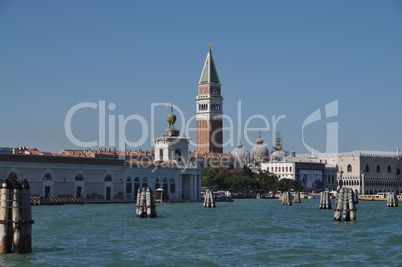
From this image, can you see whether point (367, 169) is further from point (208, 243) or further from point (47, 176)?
point (208, 243)

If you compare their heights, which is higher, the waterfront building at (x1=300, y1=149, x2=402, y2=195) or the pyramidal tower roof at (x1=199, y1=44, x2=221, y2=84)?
the pyramidal tower roof at (x1=199, y1=44, x2=221, y2=84)

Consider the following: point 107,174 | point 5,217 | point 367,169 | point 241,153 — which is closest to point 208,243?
point 5,217

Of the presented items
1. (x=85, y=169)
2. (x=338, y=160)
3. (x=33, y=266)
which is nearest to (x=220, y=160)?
(x=338, y=160)

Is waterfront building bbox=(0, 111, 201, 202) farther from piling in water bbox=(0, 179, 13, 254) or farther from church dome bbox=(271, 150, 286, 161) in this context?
church dome bbox=(271, 150, 286, 161)

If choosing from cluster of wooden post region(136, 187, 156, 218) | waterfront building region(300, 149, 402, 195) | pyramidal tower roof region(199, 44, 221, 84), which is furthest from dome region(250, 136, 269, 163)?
cluster of wooden post region(136, 187, 156, 218)

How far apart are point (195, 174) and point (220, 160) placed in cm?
4916

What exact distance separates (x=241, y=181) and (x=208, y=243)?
262 feet

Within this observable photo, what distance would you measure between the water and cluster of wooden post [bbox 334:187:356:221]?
66 cm

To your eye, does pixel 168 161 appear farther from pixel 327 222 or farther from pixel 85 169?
pixel 327 222

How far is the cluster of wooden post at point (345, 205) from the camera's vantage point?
40141 millimetres

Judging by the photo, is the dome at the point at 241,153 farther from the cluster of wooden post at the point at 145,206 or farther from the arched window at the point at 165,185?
the cluster of wooden post at the point at 145,206

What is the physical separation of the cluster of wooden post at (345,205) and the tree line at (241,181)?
2617 inches

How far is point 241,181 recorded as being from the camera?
360 feet

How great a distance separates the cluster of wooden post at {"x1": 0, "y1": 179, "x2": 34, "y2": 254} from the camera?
72.8 ft
